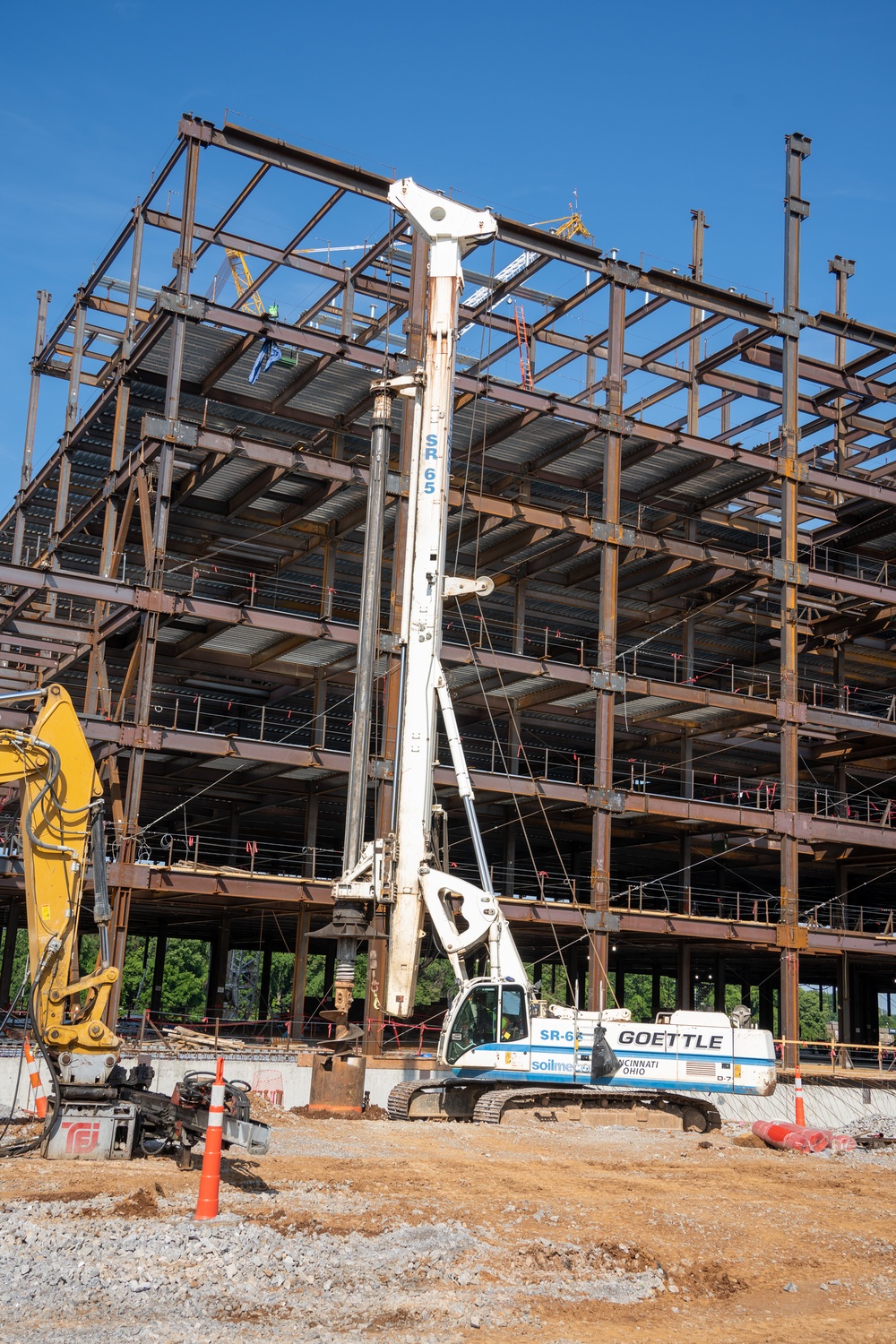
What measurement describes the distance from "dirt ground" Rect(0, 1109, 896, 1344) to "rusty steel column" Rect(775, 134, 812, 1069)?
21268 millimetres

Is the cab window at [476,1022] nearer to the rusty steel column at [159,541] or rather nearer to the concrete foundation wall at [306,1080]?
the concrete foundation wall at [306,1080]

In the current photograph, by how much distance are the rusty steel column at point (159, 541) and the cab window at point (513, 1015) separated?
12388 millimetres

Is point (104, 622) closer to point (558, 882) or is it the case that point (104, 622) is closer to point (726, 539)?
point (726, 539)

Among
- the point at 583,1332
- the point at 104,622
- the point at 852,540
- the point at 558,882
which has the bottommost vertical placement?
the point at 583,1332

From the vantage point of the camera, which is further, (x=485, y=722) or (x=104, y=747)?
(x=485, y=722)

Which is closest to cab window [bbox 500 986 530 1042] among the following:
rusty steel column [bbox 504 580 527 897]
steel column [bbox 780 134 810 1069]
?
steel column [bbox 780 134 810 1069]

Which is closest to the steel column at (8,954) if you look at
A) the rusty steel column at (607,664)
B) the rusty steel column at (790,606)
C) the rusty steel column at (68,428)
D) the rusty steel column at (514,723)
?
the rusty steel column at (68,428)

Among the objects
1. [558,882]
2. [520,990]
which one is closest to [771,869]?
[558,882]

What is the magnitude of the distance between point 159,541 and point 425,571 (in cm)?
1372

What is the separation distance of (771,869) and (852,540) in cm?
1716

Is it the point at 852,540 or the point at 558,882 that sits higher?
the point at 852,540

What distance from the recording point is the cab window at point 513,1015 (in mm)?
20938

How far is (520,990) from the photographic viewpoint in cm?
2097

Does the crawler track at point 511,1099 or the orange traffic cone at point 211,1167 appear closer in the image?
the orange traffic cone at point 211,1167
